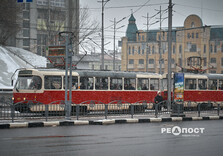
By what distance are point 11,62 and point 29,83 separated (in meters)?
22.5

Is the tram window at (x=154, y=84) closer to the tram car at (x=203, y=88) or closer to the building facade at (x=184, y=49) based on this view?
the tram car at (x=203, y=88)

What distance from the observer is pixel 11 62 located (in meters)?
43.1

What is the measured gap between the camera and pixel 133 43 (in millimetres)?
88500

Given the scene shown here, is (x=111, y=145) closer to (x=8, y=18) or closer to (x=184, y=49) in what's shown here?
(x=8, y=18)

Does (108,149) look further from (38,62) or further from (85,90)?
(38,62)

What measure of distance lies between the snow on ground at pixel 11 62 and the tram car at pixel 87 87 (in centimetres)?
1325

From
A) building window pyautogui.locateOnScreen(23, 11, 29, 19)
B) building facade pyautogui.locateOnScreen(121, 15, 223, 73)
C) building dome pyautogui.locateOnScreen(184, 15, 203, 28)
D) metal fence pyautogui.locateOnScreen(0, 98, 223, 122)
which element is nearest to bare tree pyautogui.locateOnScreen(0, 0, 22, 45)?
building window pyautogui.locateOnScreen(23, 11, 29, 19)

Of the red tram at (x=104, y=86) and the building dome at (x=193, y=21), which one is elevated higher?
the building dome at (x=193, y=21)

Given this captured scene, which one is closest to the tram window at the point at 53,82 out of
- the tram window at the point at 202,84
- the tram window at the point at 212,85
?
the tram window at the point at 202,84

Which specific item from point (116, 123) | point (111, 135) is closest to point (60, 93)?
point (116, 123)

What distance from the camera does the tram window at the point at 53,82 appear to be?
870 inches

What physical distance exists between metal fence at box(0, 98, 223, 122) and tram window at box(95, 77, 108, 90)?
9.79ft

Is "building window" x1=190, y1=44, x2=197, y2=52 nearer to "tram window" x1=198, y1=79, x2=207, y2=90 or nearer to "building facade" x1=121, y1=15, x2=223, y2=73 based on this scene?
"building facade" x1=121, y1=15, x2=223, y2=73

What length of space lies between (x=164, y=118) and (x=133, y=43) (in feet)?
229
